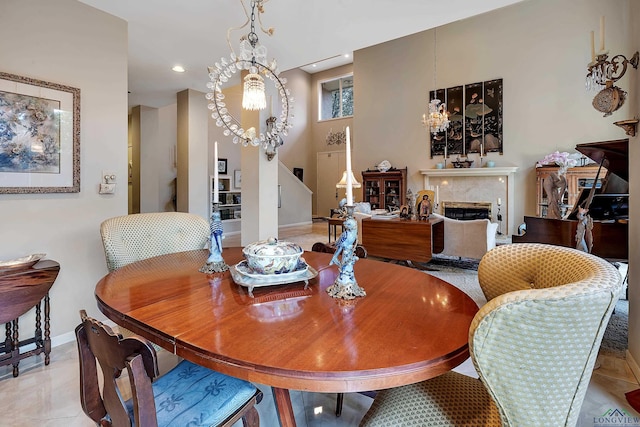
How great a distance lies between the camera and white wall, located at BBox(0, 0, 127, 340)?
210 cm

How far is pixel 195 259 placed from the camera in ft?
5.83

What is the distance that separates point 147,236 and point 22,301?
0.74m

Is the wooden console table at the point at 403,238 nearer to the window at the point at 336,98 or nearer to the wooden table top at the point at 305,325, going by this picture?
the wooden table top at the point at 305,325

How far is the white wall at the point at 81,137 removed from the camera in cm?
210

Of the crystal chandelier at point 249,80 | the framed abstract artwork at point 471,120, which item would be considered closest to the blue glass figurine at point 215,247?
the crystal chandelier at point 249,80

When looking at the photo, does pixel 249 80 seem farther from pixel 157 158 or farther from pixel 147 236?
pixel 157 158

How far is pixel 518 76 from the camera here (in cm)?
683

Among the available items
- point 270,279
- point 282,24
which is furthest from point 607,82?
point 270,279

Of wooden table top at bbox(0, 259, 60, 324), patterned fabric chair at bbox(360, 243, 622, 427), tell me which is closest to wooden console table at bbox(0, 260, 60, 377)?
wooden table top at bbox(0, 259, 60, 324)

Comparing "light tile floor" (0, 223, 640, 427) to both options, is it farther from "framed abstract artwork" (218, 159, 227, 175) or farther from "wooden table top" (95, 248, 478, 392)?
"framed abstract artwork" (218, 159, 227, 175)

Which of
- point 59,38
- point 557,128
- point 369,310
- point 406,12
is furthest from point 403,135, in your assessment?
point 369,310

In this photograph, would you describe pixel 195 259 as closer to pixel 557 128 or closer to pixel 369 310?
pixel 369 310

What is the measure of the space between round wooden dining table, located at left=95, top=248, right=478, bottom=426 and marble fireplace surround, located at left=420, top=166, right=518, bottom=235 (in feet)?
21.7

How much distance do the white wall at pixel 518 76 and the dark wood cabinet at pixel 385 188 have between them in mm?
265
